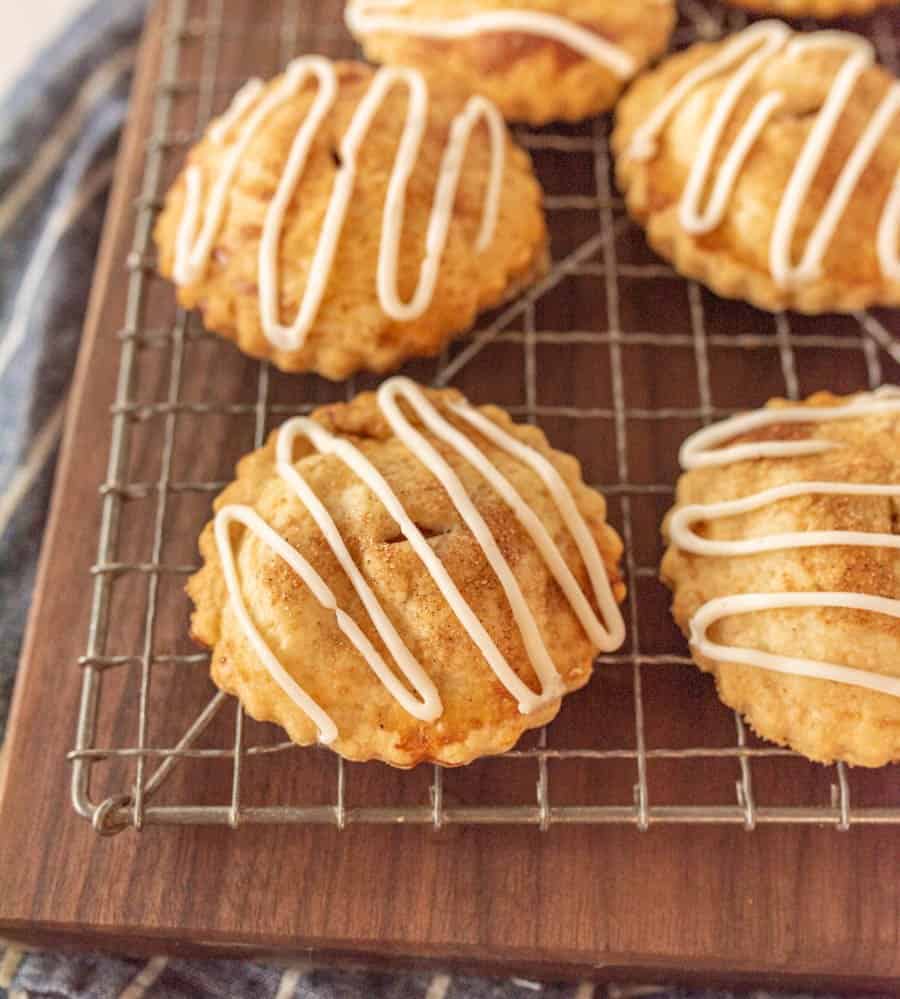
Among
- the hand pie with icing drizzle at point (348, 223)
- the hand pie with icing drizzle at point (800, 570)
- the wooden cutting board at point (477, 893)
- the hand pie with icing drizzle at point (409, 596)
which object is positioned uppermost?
the hand pie with icing drizzle at point (348, 223)

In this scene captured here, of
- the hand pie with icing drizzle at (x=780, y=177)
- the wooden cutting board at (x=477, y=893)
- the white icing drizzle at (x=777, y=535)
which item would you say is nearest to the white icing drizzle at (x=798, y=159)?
the hand pie with icing drizzle at (x=780, y=177)

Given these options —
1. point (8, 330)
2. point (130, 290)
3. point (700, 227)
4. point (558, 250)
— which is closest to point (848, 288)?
point (700, 227)

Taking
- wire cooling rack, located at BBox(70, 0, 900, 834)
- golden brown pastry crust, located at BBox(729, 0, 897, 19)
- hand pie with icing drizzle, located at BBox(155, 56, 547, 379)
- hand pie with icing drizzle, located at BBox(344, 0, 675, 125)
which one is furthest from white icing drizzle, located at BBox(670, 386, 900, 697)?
golden brown pastry crust, located at BBox(729, 0, 897, 19)

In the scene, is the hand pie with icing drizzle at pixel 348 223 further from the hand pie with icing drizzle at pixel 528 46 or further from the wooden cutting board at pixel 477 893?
the wooden cutting board at pixel 477 893

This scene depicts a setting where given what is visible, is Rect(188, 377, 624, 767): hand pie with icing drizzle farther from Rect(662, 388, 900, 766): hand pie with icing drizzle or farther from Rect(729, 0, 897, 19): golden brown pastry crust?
Rect(729, 0, 897, 19): golden brown pastry crust

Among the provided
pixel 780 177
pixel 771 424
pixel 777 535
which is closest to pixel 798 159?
pixel 780 177

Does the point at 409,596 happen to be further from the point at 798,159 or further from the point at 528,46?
the point at 528,46

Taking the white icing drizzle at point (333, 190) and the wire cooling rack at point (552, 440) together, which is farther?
the white icing drizzle at point (333, 190)
